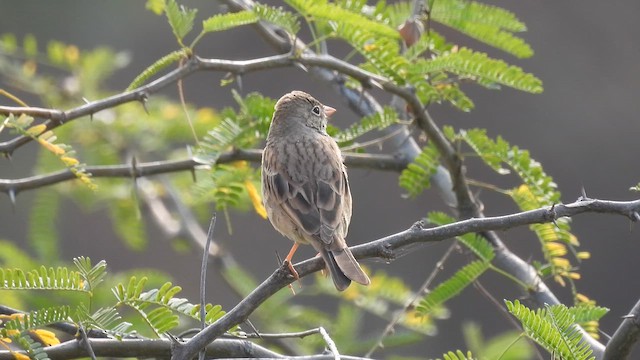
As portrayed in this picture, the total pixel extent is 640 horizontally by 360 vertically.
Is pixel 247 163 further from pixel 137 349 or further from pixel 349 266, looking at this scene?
pixel 137 349

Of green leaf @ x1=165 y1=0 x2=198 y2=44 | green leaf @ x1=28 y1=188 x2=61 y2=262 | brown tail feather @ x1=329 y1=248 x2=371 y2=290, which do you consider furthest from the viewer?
green leaf @ x1=28 y1=188 x2=61 y2=262

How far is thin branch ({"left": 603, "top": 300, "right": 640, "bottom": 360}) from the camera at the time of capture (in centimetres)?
310

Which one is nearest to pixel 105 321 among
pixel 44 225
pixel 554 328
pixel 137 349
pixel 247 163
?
pixel 137 349

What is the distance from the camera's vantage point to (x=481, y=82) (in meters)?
4.96

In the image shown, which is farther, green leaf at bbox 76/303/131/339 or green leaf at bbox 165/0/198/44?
green leaf at bbox 165/0/198/44

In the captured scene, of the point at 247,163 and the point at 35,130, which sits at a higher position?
the point at 35,130

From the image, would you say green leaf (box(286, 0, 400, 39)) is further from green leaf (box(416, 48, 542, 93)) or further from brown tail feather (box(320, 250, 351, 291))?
brown tail feather (box(320, 250, 351, 291))

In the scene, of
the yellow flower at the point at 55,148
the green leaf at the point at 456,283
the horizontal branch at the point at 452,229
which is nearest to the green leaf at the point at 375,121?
the green leaf at the point at 456,283

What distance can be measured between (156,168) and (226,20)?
3.17 ft

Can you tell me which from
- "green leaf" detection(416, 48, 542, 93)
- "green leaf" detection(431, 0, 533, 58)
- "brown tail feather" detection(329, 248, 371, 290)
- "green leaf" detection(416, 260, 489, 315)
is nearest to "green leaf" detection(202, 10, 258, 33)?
"green leaf" detection(416, 48, 542, 93)

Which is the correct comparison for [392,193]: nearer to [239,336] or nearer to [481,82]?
[481,82]

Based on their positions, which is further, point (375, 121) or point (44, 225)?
point (44, 225)

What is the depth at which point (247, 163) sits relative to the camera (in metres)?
5.24

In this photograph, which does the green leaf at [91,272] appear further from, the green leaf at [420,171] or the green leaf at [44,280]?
the green leaf at [420,171]
